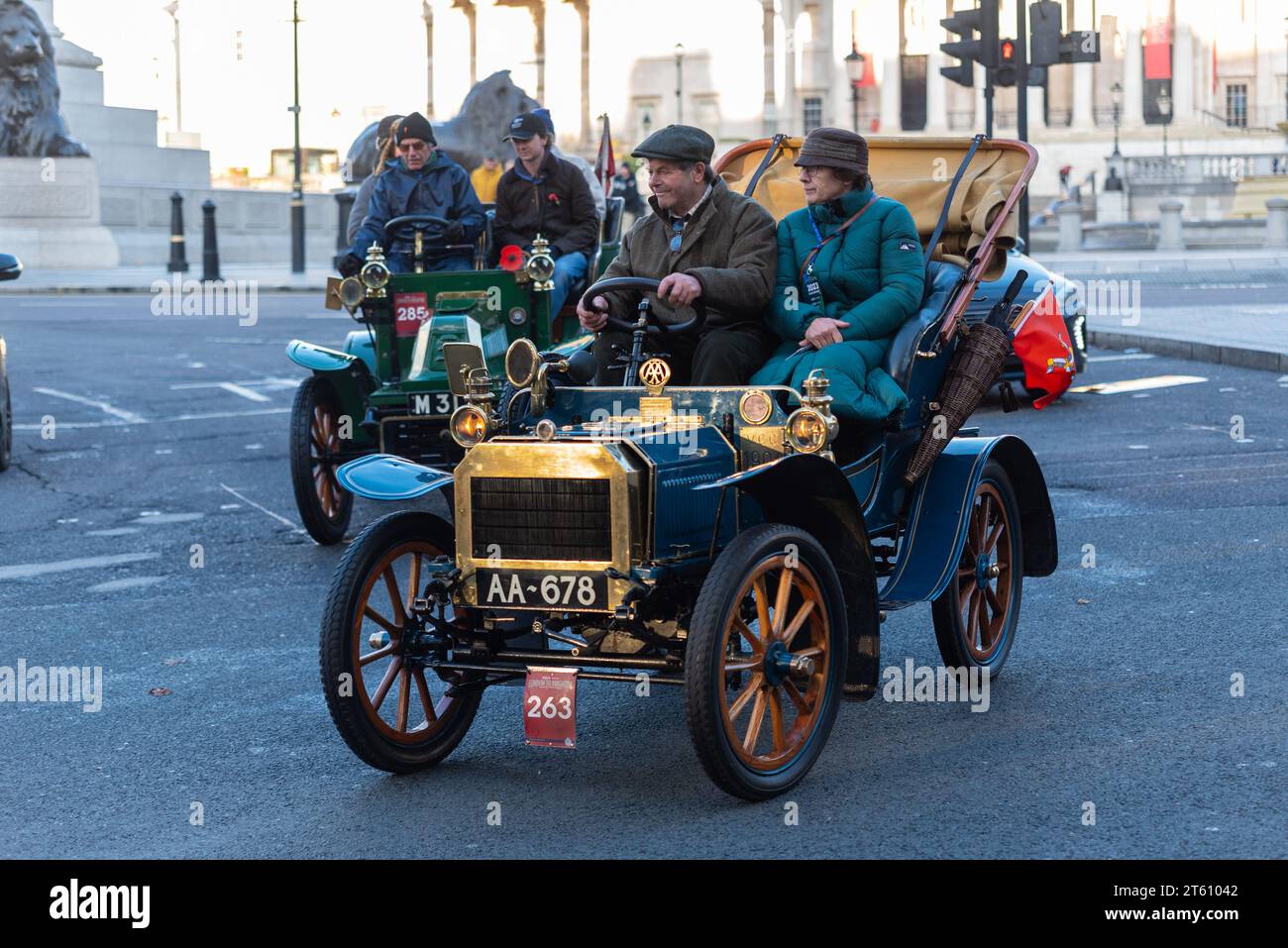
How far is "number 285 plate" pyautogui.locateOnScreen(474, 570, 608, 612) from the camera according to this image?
210 inches

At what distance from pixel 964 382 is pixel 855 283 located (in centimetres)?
52

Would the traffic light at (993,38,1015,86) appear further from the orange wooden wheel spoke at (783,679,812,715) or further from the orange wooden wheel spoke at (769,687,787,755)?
Answer: the orange wooden wheel spoke at (769,687,787,755)

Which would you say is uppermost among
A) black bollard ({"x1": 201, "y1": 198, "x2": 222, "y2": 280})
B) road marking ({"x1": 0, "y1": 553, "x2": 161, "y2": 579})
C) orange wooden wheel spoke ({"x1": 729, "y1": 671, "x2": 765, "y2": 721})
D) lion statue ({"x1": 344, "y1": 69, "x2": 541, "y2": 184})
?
lion statue ({"x1": 344, "y1": 69, "x2": 541, "y2": 184})

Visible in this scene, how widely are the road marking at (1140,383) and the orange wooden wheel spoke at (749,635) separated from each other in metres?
10.8

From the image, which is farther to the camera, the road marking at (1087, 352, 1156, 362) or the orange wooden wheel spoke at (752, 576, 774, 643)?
the road marking at (1087, 352, 1156, 362)

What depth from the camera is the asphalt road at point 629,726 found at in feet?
16.7

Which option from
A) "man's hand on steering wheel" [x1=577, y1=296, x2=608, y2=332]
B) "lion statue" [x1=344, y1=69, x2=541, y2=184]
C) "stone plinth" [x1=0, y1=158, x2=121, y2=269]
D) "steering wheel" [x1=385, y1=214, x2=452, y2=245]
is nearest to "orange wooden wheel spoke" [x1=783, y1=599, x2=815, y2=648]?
"man's hand on steering wheel" [x1=577, y1=296, x2=608, y2=332]

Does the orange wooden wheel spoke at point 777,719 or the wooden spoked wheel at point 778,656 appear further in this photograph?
the orange wooden wheel spoke at point 777,719

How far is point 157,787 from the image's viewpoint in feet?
18.6

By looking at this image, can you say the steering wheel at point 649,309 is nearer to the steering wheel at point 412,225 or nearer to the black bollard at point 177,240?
the steering wheel at point 412,225

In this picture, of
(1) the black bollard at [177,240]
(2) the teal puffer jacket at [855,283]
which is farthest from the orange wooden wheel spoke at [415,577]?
(1) the black bollard at [177,240]

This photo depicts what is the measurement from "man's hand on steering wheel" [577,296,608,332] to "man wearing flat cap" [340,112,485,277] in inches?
190

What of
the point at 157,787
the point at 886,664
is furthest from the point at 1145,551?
the point at 157,787
